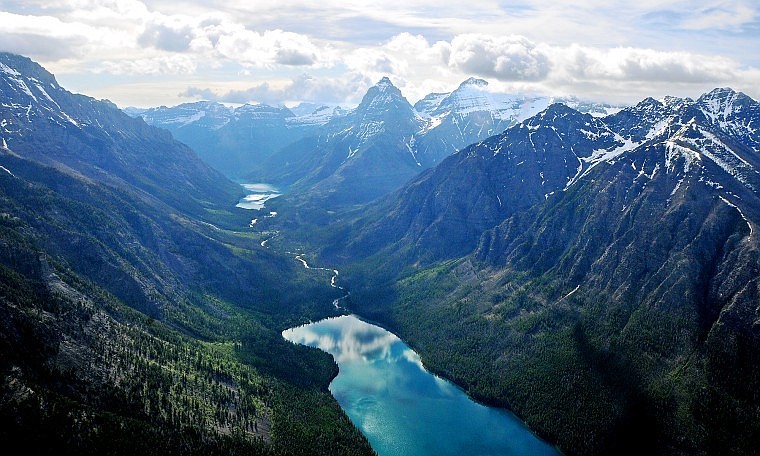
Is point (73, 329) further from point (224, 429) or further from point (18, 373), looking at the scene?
point (224, 429)

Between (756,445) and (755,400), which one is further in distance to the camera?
(755,400)

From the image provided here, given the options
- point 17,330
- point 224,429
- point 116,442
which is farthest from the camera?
point 224,429

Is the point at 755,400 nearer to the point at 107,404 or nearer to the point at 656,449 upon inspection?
the point at 656,449

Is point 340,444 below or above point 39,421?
below

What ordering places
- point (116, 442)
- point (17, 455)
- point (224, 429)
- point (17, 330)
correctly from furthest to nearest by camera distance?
point (224, 429) < point (17, 330) < point (116, 442) < point (17, 455)

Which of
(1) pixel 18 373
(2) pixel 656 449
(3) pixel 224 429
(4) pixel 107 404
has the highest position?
(1) pixel 18 373

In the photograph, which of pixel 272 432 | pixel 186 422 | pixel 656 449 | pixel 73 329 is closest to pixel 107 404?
pixel 186 422

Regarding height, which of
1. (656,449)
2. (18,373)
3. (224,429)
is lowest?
(656,449)

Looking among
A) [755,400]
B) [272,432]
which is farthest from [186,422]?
[755,400]

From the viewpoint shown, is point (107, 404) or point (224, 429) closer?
point (107, 404)
